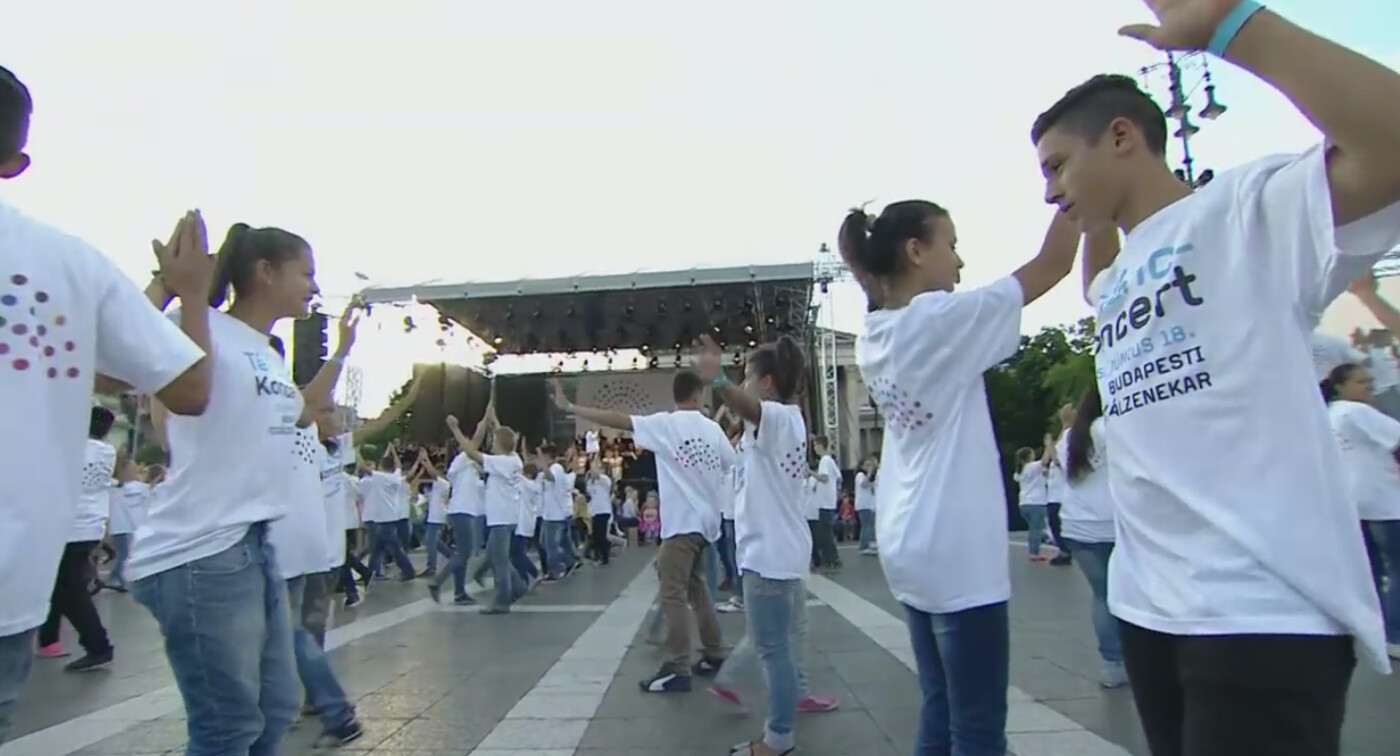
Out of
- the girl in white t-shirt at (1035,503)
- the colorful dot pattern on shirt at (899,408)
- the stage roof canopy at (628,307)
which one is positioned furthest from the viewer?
the stage roof canopy at (628,307)

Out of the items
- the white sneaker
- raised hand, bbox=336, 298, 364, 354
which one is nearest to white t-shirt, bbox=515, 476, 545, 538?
the white sneaker

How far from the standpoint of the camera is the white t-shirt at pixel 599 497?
17250mm

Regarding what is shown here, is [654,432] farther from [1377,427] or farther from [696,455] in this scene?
[1377,427]

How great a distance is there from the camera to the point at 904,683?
5.62m

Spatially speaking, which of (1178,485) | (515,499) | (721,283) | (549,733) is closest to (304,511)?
(549,733)

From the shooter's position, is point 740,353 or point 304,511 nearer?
point 304,511

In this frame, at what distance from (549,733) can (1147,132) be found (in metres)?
3.95

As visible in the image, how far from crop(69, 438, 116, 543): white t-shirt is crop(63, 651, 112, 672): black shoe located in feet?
3.99

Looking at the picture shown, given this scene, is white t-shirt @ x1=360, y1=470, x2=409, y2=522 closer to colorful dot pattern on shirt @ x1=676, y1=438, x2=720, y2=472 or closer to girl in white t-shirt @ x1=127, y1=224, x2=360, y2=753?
colorful dot pattern on shirt @ x1=676, y1=438, x2=720, y2=472

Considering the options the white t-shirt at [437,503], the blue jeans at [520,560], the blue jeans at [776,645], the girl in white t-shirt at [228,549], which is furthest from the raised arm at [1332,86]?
the white t-shirt at [437,503]

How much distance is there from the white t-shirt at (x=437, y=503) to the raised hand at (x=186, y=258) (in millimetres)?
12016

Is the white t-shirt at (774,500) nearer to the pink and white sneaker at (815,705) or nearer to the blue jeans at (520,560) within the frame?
the pink and white sneaker at (815,705)

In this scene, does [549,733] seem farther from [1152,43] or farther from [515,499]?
[515,499]

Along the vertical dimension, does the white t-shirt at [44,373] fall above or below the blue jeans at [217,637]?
above
